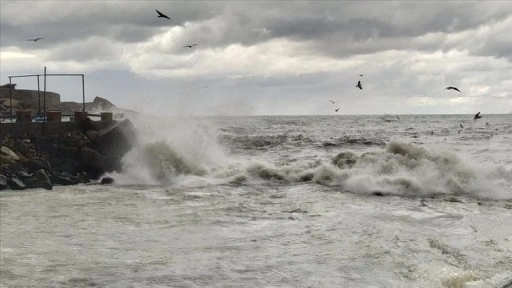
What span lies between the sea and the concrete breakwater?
2.66 feet

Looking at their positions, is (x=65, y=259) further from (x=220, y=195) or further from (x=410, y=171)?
(x=410, y=171)

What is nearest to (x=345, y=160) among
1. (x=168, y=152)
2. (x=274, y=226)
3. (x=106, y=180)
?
(x=168, y=152)

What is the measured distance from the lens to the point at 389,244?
26.3 ft

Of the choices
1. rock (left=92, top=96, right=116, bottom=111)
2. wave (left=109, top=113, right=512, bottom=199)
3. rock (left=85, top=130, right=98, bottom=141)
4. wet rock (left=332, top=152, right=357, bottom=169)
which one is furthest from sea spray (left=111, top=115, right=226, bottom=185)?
rock (left=92, top=96, right=116, bottom=111)

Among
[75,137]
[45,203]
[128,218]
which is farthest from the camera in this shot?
[75,137]

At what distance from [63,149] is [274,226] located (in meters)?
11.5

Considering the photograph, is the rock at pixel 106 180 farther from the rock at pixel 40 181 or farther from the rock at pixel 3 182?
the rock at pixel 3 182

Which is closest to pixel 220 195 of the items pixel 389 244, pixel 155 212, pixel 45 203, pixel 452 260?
pixel 155 212

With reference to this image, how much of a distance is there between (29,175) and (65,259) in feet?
30.1

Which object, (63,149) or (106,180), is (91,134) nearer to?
Result: (63,149)

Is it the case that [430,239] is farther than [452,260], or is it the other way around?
[430,239]

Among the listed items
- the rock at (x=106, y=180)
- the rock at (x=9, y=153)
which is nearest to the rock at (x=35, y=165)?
the rock at (x=9, y=153)

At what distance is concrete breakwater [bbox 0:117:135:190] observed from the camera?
643 inches

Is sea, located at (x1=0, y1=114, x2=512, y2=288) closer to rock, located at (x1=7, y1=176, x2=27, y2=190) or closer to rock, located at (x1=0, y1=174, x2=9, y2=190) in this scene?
rock, located at (x1=7, y1=176, x2=27, y2=190)
